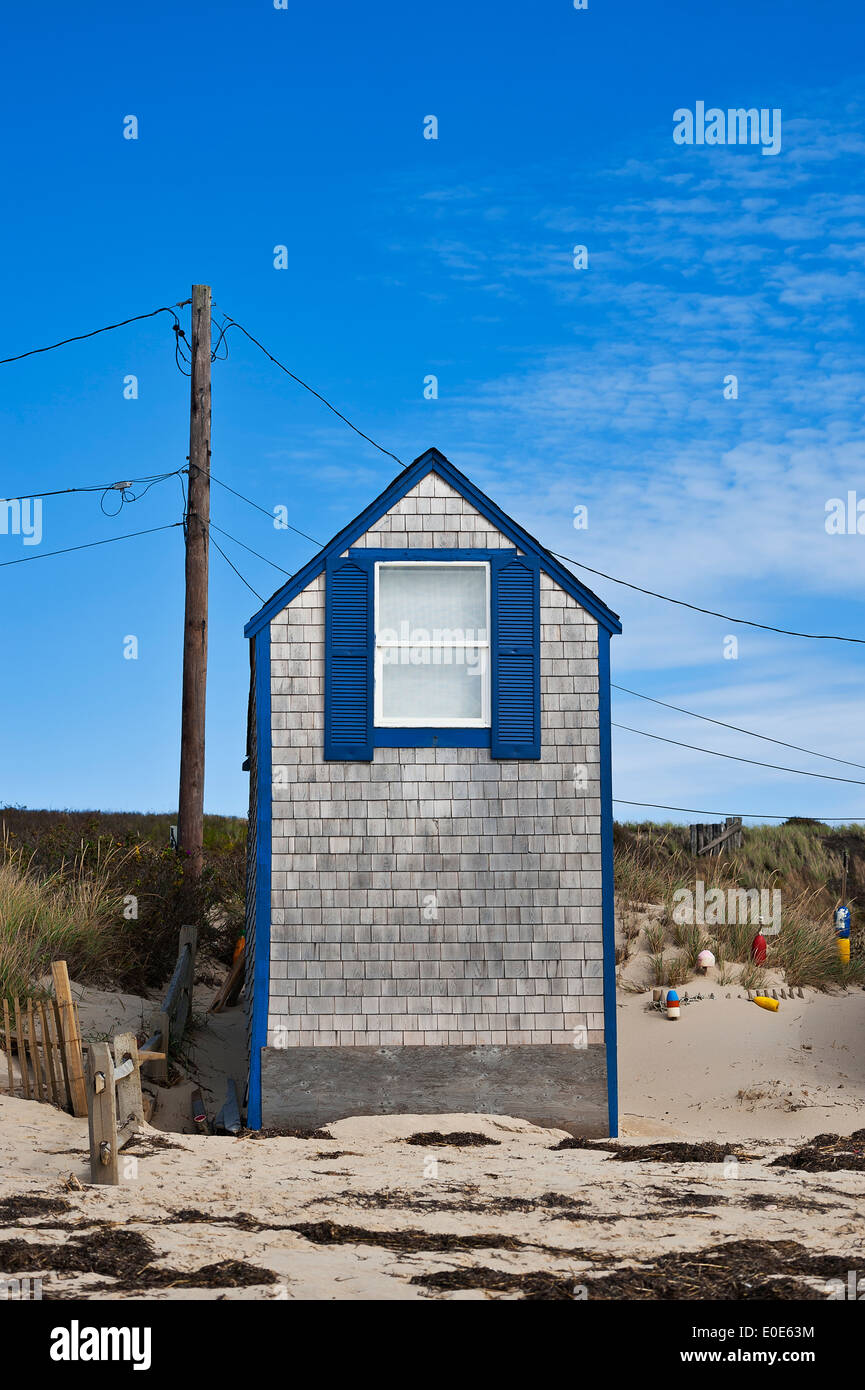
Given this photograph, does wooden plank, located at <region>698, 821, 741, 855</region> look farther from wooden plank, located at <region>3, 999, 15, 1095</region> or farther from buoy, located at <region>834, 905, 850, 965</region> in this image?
wooden plank, located at <region>3, 999, 15, 1095</region>

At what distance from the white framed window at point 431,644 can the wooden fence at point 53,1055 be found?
393 cm

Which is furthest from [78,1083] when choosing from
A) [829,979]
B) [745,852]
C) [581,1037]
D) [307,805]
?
[745,852]

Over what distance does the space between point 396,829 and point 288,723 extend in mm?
1506

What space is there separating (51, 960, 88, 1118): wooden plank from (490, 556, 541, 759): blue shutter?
4.58 metres

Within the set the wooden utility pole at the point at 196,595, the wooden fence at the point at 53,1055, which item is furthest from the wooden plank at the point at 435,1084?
the wooden utility pole at the point at 196,595

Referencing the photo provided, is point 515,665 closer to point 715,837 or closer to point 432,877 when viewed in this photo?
point 432,877

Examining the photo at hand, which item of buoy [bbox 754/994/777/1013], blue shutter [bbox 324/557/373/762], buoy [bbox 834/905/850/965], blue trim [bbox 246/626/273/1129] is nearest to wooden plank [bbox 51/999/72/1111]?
blue trim [bbox 246/626/273/1129]

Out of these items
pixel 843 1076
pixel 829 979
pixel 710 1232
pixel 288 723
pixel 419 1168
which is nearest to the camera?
pixel 710 1232

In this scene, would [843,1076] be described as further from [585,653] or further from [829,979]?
[585,653]

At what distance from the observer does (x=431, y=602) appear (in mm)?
12805

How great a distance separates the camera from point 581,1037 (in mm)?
12414

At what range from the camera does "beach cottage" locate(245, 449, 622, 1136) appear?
12312 millimetres

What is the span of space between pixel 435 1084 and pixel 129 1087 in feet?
10.0

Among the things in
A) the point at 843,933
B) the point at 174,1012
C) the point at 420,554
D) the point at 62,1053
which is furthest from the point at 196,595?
the point at 843,933
